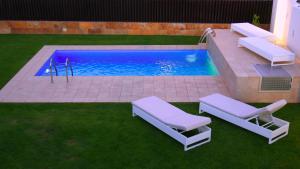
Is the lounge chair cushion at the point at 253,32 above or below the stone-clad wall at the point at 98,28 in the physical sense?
above

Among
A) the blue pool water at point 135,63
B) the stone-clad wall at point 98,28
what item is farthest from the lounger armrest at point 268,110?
the stone-clad wall at point 98,28

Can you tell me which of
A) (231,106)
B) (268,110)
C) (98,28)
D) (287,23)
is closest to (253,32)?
(287,23)

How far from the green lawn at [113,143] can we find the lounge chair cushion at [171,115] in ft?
1.20

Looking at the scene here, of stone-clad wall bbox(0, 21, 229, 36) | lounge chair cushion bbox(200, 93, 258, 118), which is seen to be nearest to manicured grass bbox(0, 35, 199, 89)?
stone-clad wall bbox(0, 21, 229, 36)

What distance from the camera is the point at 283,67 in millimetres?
9469

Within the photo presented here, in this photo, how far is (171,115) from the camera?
747 cm

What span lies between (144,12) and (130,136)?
8.89 meters

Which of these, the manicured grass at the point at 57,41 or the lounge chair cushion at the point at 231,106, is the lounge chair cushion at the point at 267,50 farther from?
the manicured grass at the point at 57,41

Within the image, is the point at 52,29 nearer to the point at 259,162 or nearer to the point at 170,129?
the point at 170,129

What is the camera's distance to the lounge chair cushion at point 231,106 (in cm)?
755

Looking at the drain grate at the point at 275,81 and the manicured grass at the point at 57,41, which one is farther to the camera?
the manicured grass at the point at 57,41

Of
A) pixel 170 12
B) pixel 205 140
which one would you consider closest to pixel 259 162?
pixel 205 140

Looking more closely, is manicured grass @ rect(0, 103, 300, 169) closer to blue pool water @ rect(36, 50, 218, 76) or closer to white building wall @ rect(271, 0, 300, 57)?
white building wall @ rect(271, 0, 300, 57)

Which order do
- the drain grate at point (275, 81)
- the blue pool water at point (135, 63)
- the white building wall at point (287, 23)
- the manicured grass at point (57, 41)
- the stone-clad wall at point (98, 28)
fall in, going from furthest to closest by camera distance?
1. the stone-clad wall at point (98, 28)
2. the manicured grass at point (57, 41)
3. the blue pool water at point (135, 63)
4. the white building wall at point (287, 23)
5. the drain grate at point (275, 81)
